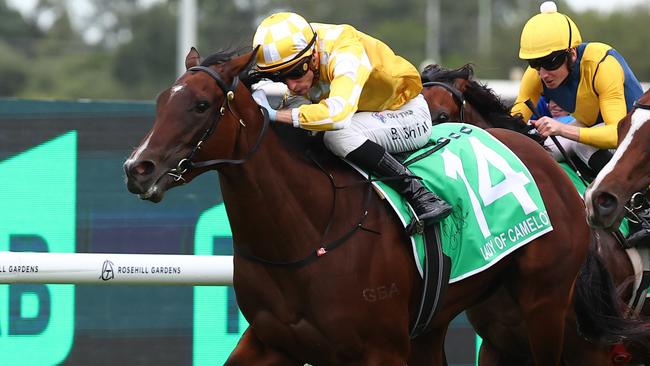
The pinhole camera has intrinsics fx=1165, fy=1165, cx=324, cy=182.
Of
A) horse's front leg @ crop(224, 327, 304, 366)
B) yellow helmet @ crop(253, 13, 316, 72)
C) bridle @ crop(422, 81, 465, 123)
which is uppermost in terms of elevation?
yellow helmet @ crop(253, 13, 316, 72)

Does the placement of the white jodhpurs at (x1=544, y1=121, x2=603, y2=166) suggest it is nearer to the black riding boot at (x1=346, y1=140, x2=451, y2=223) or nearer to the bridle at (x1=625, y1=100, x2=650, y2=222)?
the bridle at (x1=625, y1=100, x2=650, y2=222)

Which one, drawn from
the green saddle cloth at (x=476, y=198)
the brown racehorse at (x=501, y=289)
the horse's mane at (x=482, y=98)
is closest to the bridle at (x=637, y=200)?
the brown racehorse at (x=501, y=289)

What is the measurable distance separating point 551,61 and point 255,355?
2.17m

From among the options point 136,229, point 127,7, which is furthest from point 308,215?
point 127,7

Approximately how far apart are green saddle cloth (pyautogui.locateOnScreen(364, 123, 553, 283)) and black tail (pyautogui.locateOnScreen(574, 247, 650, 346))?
0.54 meters

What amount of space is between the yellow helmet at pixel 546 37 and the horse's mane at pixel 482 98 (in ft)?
1.71

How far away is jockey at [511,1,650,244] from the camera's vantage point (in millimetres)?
5793

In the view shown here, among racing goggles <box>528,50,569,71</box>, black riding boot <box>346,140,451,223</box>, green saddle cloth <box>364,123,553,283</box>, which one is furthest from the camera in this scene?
racing goggles <box>528,50,569,71</box>

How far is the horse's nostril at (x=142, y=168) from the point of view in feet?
14.1

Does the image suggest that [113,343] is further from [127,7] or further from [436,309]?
[127,7]

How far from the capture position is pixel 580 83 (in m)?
6.02

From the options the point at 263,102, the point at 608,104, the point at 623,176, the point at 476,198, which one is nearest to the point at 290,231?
the point at 263,102

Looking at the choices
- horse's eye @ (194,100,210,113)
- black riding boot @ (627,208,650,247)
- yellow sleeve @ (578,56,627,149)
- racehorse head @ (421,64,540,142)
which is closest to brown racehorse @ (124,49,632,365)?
horse's eye @ (194,100,210,113)

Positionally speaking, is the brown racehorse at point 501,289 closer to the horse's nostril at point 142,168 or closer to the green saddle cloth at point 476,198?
the green saddle cloth at point 476,198
